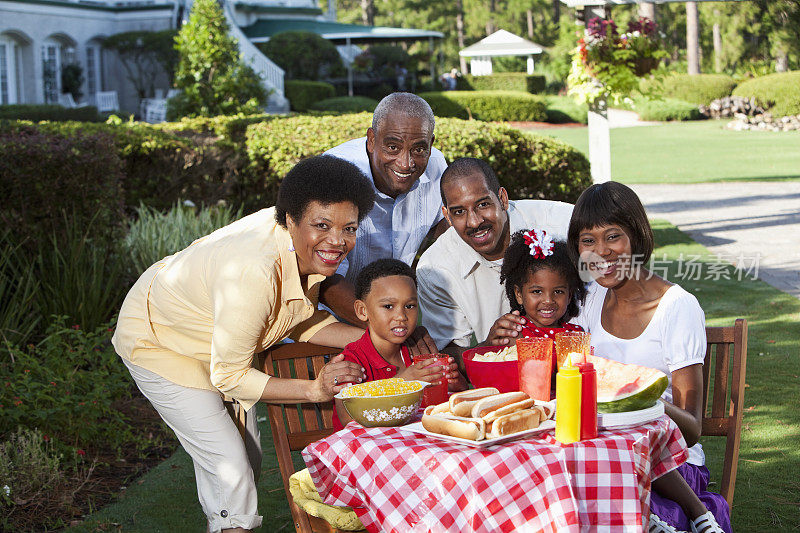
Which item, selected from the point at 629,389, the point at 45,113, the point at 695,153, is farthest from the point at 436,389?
the point at 45,113

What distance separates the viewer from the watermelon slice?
2.75 meters

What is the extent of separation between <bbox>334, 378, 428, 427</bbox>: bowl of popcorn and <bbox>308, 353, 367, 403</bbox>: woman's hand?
28cm

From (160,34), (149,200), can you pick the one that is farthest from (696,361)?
(160,34)

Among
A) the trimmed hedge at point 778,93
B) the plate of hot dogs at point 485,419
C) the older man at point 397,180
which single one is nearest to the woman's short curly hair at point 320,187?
the older man at point 397,180

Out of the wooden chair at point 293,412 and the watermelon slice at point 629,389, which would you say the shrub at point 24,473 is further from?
the watermelon slice at point 629,389

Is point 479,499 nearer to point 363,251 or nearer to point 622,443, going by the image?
point 622,443

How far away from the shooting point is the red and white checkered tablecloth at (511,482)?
2510mm

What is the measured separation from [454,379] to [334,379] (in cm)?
46

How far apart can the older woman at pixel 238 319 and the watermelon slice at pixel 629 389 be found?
37.6 inches

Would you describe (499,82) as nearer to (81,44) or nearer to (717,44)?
(717,44)

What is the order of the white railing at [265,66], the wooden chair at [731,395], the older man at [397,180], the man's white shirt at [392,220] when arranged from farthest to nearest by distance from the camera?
the white railing at [265,66] < the man's white shirt at [392,220] < the older man at [397,180] < the wooden chair at [731,395]

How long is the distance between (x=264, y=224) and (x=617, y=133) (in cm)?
3104

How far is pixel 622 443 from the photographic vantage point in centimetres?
260

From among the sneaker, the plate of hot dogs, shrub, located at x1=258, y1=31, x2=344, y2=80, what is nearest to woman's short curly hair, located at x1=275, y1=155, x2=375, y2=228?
the plate of hot dogs
